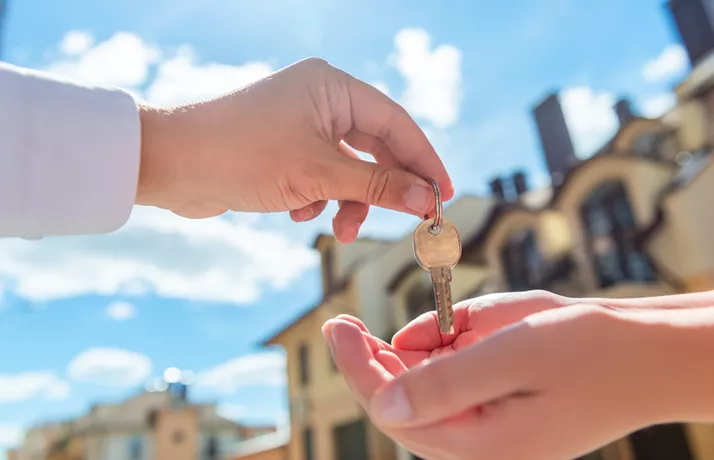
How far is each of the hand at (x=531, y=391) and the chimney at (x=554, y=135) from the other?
18.3m

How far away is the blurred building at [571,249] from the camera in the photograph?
11031 millimetres

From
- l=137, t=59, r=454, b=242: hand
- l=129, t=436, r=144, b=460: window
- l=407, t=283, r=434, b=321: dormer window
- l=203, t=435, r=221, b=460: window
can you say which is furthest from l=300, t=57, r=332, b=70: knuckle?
l=129, t=436, r=144, b=460: window

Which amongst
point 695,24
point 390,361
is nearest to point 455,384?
point 390,361

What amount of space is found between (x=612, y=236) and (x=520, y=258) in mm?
2607

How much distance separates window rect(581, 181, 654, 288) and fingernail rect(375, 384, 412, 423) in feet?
39.2

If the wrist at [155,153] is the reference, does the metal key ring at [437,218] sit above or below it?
below

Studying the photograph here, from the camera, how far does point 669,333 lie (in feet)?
4.10

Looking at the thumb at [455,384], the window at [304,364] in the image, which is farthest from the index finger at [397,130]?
the window at [304,364]

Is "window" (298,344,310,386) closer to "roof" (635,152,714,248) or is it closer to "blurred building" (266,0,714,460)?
"blurred building" (266,0,714,460)

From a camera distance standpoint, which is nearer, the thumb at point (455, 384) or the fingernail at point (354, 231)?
the thumb at point (455, 384)

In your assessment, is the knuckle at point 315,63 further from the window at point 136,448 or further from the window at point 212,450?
the window at point 136,448

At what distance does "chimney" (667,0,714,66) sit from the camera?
16375 millimetres

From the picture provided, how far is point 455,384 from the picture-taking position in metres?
1.13

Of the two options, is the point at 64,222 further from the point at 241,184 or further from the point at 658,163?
the point at 658,163
